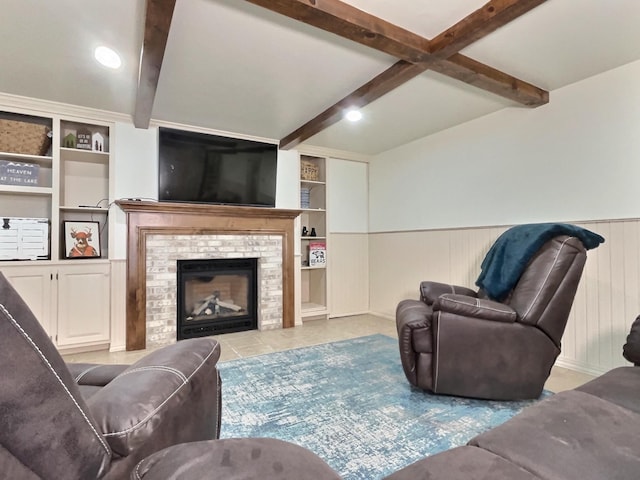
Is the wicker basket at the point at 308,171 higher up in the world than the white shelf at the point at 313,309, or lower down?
higher up

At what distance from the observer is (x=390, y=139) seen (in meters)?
4.00

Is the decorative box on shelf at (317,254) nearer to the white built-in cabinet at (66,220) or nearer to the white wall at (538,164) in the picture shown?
the white wall at (538,164)

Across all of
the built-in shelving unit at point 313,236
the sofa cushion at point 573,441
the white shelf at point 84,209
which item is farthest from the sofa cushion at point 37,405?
the built-in shelving unit at point 313,236

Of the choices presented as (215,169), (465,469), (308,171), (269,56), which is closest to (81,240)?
(215,169)

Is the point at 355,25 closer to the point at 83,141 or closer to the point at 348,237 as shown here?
the point at 83,141

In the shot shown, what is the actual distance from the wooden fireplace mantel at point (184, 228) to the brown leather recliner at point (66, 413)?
250 centimetres

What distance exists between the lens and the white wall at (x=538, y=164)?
2400 mm

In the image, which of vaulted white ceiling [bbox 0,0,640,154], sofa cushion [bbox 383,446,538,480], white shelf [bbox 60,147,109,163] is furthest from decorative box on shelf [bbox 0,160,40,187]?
sofa cushion [bbox 383,446,538,480]

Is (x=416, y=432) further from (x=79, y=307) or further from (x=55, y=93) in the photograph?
(x=55, y=93)

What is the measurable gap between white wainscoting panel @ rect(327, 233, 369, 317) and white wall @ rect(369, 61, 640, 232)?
0.80 m

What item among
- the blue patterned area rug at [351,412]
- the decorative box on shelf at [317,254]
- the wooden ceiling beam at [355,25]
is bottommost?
the blue patterned area rug at [351,412]

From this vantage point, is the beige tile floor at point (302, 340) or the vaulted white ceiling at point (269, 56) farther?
the beige tile floor at point (302, 340)

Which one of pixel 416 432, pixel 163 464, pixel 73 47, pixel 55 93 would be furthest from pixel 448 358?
pixel 55 93

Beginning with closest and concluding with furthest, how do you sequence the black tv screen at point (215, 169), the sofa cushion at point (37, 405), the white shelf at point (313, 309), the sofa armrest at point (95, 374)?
the sofa cushion at point (37, 405)
the sofa armrest at point (95, 374)
the black tv screen at point (215, 169)
the white shelf at point (313, 309)
